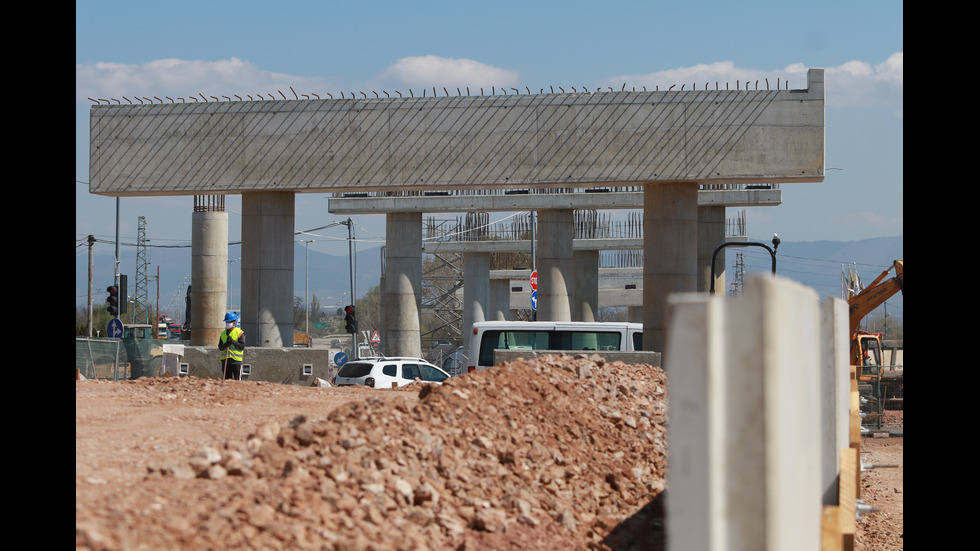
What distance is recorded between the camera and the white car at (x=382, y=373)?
74.6 ft

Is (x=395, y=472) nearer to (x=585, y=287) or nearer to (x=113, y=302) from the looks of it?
(x=113, y=302)

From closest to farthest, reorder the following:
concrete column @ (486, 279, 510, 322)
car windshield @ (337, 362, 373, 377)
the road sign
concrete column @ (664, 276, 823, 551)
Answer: concrete column @ (664, 276, 823, 551) < car windshield @ (337, 362, 373, 377) < the road sign < concrete column @ (486, 279, 510, 322)

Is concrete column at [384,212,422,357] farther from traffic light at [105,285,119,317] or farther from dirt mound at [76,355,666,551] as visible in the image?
dirt mound at [76,355,666,551]

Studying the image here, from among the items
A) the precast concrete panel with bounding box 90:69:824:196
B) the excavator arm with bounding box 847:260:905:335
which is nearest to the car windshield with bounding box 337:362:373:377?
the precast concrete panel with bounding box 90:69:824:196

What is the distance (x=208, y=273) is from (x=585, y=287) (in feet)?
71.2

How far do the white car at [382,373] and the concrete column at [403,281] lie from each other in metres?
12.0

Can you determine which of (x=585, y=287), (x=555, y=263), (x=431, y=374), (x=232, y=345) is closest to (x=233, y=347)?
(x=232, y=345)

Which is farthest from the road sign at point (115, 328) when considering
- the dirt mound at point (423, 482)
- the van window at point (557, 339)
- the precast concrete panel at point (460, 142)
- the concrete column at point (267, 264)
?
the dirt mound at point (423, 482)

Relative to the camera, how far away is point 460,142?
2328cm

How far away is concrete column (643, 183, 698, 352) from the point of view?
879 inches

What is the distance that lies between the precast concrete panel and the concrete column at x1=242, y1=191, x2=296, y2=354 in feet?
1.92

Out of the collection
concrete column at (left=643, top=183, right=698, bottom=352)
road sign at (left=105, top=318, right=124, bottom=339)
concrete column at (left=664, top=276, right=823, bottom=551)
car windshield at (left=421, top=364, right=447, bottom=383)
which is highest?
concrete column at (left=643, top=183, right=698, bottom=352)

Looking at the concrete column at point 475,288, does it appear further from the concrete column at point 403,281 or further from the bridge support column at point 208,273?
the bridge support column at point 208,273
